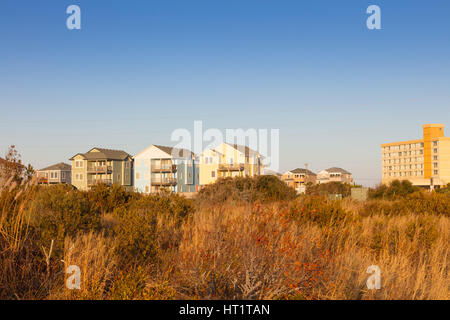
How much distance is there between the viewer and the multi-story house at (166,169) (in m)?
55.7

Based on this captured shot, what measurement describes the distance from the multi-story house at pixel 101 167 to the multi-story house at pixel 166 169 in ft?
7.48

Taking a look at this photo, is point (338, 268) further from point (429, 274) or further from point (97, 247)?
point (97, 247)

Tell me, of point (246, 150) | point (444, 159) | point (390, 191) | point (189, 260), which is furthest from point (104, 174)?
point (444, 159)

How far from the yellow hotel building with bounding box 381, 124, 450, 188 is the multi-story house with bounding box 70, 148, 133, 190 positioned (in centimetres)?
6780

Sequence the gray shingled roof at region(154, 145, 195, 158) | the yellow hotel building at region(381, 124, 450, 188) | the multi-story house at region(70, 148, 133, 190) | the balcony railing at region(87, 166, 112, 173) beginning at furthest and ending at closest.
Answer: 1. the yellow hotel building at region(381, 124, 450, 188)
2. the gray shingled roof at region(154, 145, 195, 158)
3. the multi-story house at region(70, 148, 133, 190)
4. the balcony railing at region(87, 166, 112, 173)

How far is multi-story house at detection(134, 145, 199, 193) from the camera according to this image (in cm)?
5566

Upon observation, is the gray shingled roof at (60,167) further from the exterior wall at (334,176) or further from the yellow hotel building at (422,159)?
the yellow hotel building at (422,159)

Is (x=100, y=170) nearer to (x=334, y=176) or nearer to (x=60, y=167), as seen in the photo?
(x=60, y=167)

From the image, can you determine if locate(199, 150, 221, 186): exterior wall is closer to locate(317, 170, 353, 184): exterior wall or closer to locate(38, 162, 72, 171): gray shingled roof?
locate(38, 162, 72, 171): gray shingled roof

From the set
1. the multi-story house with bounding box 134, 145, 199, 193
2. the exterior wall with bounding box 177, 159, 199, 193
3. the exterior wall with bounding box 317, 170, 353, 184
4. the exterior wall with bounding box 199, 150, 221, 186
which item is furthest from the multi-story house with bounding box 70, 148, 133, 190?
the exterior wall with bounding box 317, 170, 353, 184

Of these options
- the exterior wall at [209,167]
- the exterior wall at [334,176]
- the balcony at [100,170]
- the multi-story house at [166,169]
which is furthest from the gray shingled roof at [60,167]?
the exterior wall at [334,176]

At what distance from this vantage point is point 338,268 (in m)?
5.99

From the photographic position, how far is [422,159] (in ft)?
364
